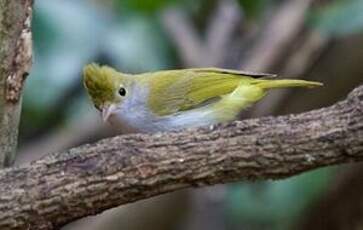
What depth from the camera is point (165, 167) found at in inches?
95.6

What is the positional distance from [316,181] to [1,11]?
1.89 meters

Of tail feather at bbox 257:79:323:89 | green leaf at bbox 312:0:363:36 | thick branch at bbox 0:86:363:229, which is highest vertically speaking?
green leaf at bbox 312:0:363:36

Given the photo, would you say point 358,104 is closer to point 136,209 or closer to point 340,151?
point 340,151

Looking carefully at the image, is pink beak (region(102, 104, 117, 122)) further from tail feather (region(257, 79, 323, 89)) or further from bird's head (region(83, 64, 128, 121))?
tail feather (region(257, 79, 323, 89))

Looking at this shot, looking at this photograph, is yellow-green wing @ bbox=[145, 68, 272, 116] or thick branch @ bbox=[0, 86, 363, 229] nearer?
thick branch @ bbox=[0, 86, 363, 229]

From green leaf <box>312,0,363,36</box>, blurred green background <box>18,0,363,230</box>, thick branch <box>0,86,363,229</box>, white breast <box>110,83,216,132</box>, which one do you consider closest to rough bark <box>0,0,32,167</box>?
thick branch <box>0,86,363,229</box>

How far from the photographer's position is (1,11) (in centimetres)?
266

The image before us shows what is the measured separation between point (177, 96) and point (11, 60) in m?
0.70

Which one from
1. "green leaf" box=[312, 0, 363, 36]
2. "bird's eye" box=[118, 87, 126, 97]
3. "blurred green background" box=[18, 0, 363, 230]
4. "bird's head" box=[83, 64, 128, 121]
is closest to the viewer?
"bird's head" box=[83, 64, 128, 121]

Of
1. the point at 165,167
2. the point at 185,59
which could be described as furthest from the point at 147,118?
the point at 185,59

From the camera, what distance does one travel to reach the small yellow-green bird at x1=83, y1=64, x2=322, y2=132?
10.3 ft

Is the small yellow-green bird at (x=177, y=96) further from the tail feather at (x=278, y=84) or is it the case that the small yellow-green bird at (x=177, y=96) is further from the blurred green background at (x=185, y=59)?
the blurred green background at (x=185, y=59)

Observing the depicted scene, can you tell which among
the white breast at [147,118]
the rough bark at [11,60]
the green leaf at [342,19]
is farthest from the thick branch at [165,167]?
the green leaf at [342,19]

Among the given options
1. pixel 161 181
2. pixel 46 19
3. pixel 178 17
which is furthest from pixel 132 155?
pixel 178 17
